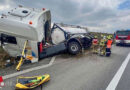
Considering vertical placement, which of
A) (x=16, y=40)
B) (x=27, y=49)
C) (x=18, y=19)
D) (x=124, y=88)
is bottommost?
(x=124, y=88)

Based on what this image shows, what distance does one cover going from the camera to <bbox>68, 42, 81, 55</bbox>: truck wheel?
720cm

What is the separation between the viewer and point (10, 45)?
17.4ft

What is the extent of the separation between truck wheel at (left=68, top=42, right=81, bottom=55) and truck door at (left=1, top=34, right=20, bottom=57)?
3358mm

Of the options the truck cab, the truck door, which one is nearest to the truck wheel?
the truck cab

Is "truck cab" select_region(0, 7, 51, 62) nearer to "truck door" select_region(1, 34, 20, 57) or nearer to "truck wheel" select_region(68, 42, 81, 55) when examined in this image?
"truck door" select_region(1, 34, 20, 57)

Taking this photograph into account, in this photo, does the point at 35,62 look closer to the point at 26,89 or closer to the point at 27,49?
the point at 27,49

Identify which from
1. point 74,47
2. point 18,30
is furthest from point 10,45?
point 74,47

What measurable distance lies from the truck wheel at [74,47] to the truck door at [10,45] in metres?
3.36

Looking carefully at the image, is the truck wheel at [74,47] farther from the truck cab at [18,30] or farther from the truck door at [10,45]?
the truck door at [10,45]

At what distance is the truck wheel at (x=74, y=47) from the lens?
23.6ft

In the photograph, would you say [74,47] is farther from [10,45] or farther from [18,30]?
[10,45]

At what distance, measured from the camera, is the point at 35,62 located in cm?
564

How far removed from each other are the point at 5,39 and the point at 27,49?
4.01 feet

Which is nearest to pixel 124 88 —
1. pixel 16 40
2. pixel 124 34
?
pixel 16 40
